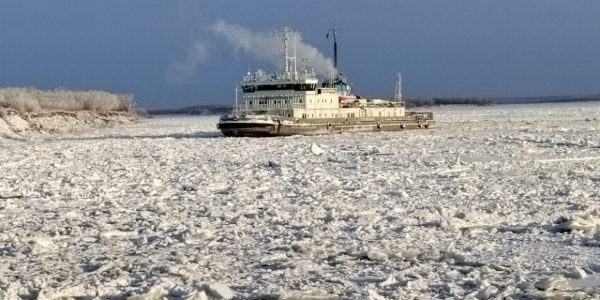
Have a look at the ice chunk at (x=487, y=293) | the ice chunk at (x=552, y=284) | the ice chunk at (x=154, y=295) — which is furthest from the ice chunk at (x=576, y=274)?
the ice chunk at (x=154, y=295)

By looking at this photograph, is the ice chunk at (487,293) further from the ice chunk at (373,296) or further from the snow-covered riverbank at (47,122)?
the snow-covered riverbank at (47,122)

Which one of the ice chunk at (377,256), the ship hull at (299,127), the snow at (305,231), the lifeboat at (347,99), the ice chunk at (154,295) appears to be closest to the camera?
the ice chunk at (154,295)

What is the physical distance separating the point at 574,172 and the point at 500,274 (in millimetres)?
7634

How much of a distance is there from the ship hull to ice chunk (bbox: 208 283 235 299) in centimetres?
2377

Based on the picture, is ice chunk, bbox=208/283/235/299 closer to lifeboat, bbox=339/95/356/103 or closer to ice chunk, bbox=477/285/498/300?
ice chunk, bbox=477/285/498/300

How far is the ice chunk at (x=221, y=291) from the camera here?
563 centimetres

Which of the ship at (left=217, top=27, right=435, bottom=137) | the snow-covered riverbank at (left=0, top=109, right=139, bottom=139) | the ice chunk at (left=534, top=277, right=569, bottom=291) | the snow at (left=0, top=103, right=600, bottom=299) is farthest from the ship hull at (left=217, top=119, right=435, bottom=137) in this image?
the ice chunk at (left=534, top=277, right=569, bottom=291)

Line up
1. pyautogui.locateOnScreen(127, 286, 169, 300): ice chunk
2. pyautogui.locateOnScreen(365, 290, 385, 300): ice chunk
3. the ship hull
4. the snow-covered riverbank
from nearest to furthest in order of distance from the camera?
pyautogui.locateOnScreen(365, 290, 385, 300): ice chunk → pyautogui.locateOnScreen(127, 286, 169, 300): ice chunk → the ship hull → the snow-covered riverbank

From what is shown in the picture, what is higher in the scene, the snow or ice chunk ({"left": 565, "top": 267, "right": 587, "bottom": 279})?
ice chunk ({"left": 565, "top": 267, "right": 587, "bottom": 279})

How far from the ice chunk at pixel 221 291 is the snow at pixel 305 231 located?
16 mm

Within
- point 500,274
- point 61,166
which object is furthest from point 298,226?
point 61,166

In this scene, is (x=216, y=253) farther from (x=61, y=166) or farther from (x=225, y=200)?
(x=61, y=166)

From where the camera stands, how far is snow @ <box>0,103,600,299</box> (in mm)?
5961

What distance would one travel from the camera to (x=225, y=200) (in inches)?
418
